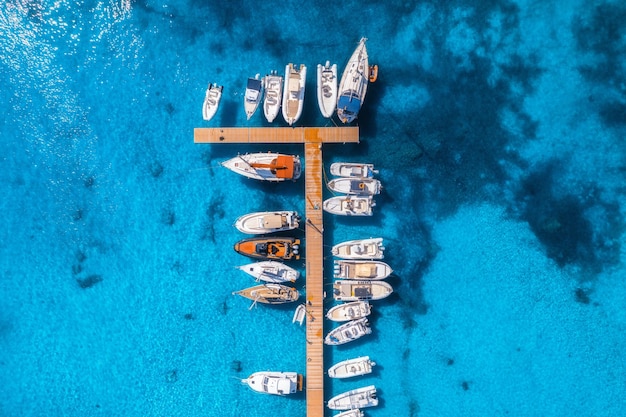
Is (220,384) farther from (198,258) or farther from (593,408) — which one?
(593,408)

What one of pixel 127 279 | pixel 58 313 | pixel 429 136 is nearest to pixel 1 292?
pixel 58 313

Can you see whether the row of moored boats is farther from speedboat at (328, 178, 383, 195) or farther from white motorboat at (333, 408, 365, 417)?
white motorboat at (333, 408, 365, 417)

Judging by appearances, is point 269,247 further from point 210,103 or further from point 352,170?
point 210,103

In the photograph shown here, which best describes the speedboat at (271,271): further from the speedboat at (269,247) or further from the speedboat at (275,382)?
the speedboat at (275,382)

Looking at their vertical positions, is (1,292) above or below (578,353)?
above

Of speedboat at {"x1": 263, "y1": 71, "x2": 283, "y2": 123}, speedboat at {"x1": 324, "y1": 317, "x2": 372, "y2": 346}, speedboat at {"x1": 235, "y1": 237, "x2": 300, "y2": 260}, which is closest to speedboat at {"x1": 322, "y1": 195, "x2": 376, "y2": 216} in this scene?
speedboat at {"x1": 235, "y1": 237, "x2": 300, "y2": 260}
